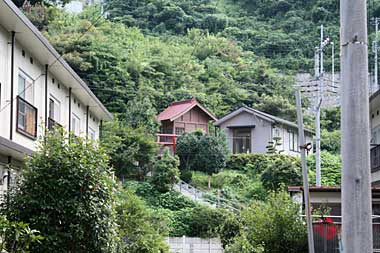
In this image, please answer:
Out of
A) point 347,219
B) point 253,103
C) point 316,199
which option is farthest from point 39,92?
point 253,103

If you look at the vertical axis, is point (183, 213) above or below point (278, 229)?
above

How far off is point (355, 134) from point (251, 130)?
46730 millimetres

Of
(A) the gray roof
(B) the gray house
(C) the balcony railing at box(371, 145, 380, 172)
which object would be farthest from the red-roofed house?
(C) the balcony railing at box(371, 145, 380, 172)

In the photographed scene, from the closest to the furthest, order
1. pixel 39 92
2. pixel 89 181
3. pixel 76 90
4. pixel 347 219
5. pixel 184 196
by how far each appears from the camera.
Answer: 1. pixel 347 219
2. pixel 89 181
3. pixel 39 92
4. pixel 76 90
5. pixel 184 196

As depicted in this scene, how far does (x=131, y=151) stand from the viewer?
125ft

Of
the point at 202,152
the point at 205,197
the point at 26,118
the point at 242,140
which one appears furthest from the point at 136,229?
the point at 242,140

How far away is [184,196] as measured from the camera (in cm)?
3741

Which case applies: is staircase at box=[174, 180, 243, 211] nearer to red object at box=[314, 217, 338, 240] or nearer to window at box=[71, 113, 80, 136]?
window at box=[71, 113, 80, 136]

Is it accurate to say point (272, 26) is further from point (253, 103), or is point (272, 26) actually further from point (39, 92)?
point (39, 92)

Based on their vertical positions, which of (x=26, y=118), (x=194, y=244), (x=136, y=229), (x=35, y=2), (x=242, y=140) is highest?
(x=35, y=2)

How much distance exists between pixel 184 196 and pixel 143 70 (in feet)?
58.4

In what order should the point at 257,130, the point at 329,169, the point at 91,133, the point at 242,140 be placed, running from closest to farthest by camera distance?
the point at 91,133 → the point at 329,169 → the point at 257,130 → the point at 242,140

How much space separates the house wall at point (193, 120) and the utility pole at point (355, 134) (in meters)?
44.1

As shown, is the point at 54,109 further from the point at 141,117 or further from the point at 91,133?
the point at 141,117
